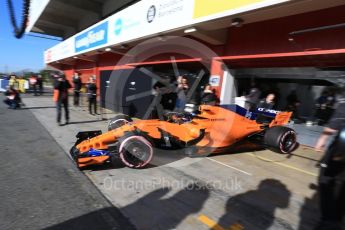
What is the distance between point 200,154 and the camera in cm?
613

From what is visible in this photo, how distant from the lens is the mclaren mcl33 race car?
515 centimetres

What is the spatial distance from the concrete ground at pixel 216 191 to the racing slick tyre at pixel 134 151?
16 centimetres

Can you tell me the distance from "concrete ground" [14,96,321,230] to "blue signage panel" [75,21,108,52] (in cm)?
818

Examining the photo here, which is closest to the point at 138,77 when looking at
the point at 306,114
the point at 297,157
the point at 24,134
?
the point at 24,134

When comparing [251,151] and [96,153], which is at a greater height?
[96,153]

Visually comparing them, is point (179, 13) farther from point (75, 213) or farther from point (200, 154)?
point (75, 213)

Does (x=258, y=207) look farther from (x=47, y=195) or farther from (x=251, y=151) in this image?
(x=251, y=151)

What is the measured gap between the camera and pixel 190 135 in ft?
19.2

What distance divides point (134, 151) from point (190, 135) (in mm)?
1307

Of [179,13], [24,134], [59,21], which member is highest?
[59,21]

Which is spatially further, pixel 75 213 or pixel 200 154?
pixel 200 154

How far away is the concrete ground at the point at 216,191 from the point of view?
347cm

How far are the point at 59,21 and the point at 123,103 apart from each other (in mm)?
19673

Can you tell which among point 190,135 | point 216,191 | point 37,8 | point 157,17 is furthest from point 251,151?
point 37,8
